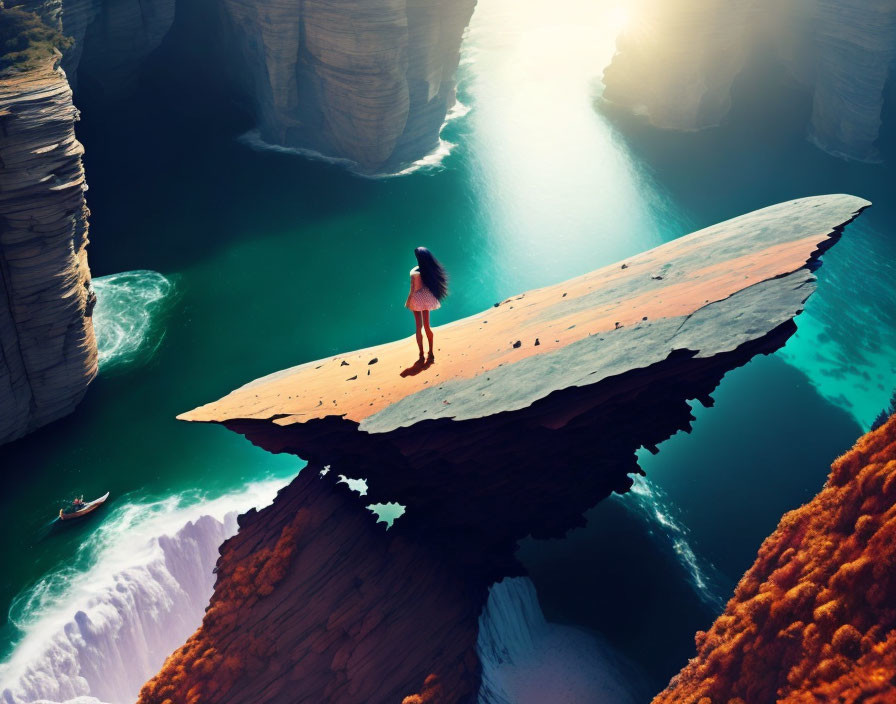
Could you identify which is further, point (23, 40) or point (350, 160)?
point (350, 160)

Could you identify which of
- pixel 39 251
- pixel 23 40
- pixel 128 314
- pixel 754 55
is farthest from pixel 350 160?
pixel 754 55

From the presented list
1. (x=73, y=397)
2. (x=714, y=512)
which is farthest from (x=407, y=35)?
(x=714, y=512)

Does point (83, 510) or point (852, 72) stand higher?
point (852, 72)

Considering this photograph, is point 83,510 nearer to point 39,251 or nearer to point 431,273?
point 39,251

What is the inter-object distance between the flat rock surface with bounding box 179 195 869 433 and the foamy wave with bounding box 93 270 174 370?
436 inches

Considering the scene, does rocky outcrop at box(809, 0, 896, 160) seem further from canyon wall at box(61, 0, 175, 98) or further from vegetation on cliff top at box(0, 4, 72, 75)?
vegetation on cliff top at box(0, 4, 72, 75)

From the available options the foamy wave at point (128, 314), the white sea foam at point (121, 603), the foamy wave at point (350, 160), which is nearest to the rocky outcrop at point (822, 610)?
the white sea foam at point (121, 603)

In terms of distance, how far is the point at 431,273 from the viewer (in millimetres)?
9609

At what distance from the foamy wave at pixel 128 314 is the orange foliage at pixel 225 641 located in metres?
12.5

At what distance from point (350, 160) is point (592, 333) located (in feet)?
89.0

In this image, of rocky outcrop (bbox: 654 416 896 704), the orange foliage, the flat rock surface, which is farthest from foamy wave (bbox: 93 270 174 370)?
rocky outcrop (bbox: 654 416 896 704)

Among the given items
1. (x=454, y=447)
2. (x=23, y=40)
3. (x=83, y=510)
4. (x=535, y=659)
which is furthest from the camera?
(x=23, y=40)

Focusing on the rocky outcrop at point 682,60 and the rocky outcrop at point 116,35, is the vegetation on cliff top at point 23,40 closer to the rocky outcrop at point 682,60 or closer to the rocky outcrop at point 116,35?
the rocky outcrop at point 116,35

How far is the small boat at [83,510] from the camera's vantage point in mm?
17453
